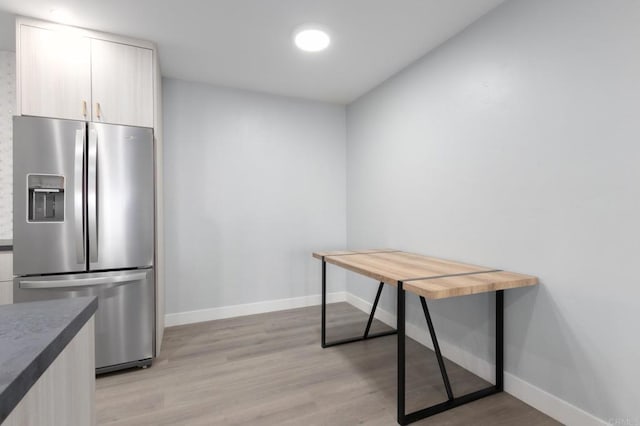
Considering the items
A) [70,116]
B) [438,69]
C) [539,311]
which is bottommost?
[539,311]

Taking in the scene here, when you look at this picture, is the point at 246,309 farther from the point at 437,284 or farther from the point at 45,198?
A: the point at 437,284

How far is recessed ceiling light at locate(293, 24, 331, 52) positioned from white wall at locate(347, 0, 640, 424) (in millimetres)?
860

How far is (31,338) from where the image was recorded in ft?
2.09

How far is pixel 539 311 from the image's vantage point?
1789 millimetres

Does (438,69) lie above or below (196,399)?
above

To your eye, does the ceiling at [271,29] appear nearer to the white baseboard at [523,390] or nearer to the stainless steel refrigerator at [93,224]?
the stainless steel refrigerator at [93,224]

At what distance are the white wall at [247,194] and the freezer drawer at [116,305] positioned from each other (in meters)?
0.79

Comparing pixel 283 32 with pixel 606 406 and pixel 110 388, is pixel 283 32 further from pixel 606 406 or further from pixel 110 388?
pixel 606 406

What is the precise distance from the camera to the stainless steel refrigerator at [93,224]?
2.01 meters

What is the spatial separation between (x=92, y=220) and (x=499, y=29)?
2.98 m

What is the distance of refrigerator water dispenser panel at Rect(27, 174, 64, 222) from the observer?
6.64ft

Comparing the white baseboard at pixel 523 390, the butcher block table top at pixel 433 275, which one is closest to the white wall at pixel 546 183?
the white baseboard at pixel 523 390

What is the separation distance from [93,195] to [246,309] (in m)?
1.85

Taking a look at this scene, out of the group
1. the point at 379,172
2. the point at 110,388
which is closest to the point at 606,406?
the point at 379,172
